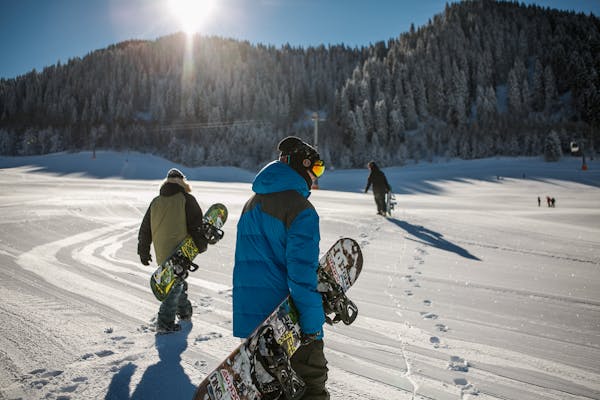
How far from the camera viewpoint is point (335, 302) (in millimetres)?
2342

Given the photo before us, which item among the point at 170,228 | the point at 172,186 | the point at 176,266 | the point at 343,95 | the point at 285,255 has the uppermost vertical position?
the point at 343,95

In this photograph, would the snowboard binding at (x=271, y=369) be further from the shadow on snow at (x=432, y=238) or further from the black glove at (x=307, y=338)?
the shadow on snow at (x=432, y=238)

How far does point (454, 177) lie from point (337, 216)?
30114 mm

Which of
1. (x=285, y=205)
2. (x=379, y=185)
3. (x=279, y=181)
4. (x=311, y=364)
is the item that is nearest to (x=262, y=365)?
(x=311, y=364)

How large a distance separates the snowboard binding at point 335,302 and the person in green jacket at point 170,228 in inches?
85.6

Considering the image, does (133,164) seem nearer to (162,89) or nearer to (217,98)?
(217,98)

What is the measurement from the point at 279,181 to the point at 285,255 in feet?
1.45

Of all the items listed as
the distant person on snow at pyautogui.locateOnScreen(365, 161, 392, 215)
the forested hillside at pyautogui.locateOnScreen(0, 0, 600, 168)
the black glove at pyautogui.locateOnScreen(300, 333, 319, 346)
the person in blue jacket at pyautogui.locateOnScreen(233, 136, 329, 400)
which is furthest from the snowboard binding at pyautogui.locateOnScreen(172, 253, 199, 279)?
the forested hillside at pyautogui.locateOnScreen(0, 0, 600, 168)

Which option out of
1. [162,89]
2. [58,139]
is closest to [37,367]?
[58,139]

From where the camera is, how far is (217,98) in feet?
316

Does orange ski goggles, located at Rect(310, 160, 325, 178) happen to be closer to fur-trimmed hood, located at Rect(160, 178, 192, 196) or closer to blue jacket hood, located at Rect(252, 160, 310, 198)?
Result: blue jacket hood, located at Rect(252, 160, 310, 198)

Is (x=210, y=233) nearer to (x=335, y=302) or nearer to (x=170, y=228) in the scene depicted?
(x=170, y=228)

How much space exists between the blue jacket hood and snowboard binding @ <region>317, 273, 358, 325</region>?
0.71m

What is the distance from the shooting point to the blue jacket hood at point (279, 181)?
1.97 m
